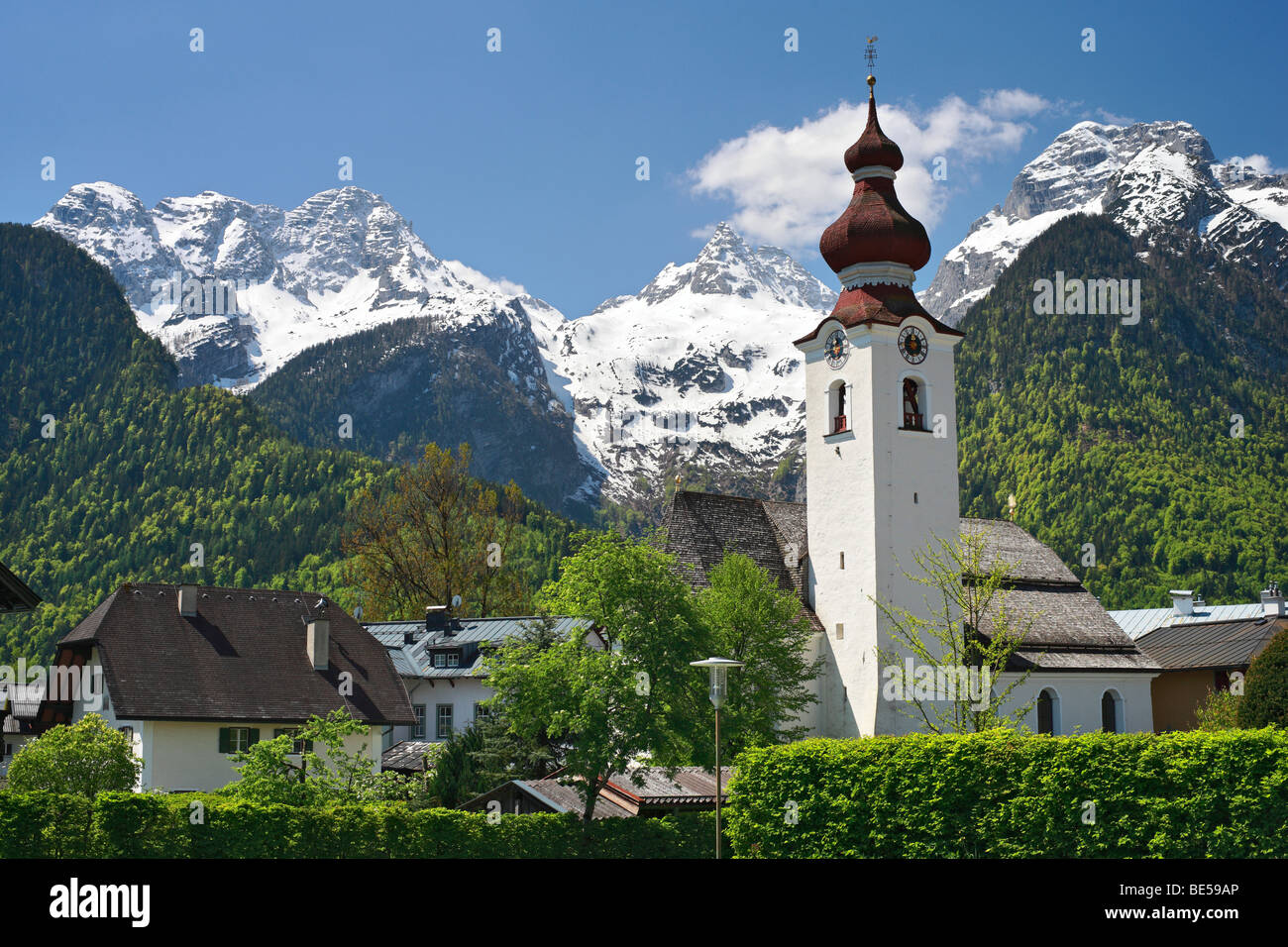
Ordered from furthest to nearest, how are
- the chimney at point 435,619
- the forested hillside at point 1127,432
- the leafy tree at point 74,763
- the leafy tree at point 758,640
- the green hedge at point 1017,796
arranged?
the forested hillside at point 1127,432 < the chimney at point 435,619 < the leafy tree at point 758,640 < the leafy tree at point 74,763 < the green hedge at point 1017,796

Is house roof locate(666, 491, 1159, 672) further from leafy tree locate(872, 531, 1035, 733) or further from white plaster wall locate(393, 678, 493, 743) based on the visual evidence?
white plaster wall locate(393, 678, 493, 743)

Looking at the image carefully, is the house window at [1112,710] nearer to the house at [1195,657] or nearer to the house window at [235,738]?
the house at [1195,657]

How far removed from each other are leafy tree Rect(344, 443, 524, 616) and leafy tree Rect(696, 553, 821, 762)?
2310 centimetres

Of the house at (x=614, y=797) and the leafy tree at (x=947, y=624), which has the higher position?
the leafy tree at (x=947, y=624)

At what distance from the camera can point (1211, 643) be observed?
6738cm

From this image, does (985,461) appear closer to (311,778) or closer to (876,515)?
(876,515)

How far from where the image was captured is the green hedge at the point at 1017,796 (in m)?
27.6

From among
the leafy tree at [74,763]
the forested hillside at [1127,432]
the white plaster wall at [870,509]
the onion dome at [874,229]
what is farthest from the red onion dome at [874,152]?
the forested hillside at [1127,432]

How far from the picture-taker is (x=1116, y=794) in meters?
29.0

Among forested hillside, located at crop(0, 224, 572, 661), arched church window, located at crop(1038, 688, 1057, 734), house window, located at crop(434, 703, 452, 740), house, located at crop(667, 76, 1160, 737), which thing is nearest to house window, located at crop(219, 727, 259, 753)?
house window, located at crop(434, 703, 452, 740)

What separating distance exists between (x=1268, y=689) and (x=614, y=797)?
67.0 ft

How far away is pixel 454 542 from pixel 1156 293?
472ft

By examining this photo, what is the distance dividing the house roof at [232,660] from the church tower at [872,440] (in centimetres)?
1784
